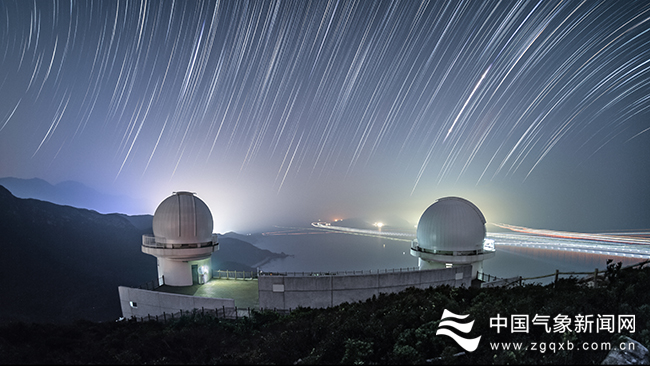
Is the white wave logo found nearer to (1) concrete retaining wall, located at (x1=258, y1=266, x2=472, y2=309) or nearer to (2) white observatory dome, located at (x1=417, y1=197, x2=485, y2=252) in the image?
(1) concrete retaining wall, located at (x1=258, y1=266, x2=472, y2=309)

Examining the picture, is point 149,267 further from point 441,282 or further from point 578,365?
point 578,365

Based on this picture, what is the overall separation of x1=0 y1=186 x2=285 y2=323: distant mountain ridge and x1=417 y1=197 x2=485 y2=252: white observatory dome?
55.2m

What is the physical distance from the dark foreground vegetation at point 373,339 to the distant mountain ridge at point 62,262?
51.3 meters

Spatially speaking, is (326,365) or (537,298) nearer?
(326,365)

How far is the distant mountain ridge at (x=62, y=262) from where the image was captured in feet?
172

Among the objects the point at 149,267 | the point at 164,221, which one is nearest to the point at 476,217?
the point at 164,221

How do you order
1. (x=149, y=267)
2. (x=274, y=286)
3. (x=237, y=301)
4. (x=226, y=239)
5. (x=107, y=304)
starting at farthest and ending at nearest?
(x=226, y=239), (x=149, y=267), (x=107, y=304), (x=237, y=301), (x=274, y=286)

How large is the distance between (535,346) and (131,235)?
4010 inches

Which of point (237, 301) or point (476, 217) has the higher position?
point (476, 217)

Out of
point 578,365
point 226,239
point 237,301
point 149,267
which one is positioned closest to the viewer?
point 578,365

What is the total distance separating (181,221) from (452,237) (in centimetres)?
1574

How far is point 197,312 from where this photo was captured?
13.5m

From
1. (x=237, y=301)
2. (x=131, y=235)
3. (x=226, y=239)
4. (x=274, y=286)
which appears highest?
(x=274, y=286)

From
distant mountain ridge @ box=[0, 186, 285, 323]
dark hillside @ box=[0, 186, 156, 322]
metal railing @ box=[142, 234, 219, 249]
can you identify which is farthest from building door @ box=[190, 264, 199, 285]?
dark hillside @ box=[0, 186, 156, 322]
